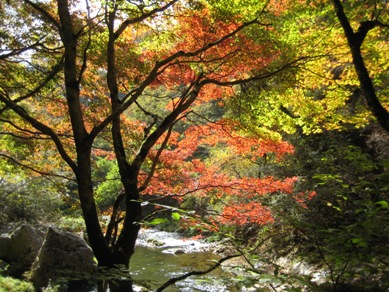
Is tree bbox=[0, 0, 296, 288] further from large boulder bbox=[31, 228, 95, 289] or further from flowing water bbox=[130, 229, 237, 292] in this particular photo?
flowing water bbox=[130, 229, 237, 292]

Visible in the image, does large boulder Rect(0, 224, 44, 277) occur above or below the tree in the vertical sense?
below

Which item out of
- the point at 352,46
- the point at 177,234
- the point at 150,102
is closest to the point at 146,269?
the point at 177,234

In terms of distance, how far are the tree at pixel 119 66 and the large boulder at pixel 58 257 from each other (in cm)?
313

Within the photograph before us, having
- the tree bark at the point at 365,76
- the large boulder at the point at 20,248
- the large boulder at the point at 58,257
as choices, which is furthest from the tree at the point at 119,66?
the large boulder at the point at 20,248

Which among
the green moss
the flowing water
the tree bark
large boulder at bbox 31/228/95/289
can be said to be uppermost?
the tree bark

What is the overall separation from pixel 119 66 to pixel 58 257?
5834mm

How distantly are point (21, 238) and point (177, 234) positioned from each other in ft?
34.3

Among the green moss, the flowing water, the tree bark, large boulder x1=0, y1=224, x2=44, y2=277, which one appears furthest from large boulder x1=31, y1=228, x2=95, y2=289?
the tree bark

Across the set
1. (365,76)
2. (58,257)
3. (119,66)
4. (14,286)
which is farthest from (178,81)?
(14,286)

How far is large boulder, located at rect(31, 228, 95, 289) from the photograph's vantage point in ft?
26.2

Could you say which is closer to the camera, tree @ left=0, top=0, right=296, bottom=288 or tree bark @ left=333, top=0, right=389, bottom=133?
tree bark @ left=333, top=0, right=389, bottom=133

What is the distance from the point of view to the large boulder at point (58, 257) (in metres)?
8.00

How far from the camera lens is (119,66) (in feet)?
18.8

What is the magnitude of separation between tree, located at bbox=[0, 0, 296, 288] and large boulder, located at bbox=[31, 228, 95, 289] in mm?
3132
